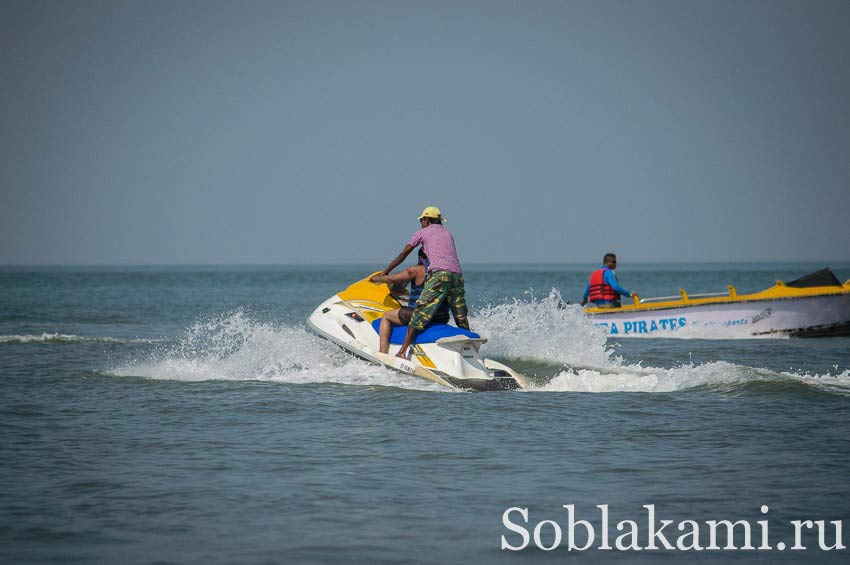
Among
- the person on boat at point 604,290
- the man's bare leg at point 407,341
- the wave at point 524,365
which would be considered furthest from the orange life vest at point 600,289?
the man's bare leg at point 407,341

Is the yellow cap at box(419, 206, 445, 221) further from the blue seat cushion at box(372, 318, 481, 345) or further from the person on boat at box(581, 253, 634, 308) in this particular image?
the person on boat at box(581, 253, 634, 308)

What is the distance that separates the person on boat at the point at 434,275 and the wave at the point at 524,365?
0.74 metres

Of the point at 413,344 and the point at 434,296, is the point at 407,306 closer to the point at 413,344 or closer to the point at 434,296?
the point at 413,344

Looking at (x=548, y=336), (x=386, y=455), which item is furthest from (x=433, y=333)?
(x=386, y=455)

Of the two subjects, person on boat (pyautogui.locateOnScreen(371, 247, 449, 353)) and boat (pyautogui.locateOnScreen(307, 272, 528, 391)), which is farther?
person on boat (pyautogui.locateOnScreen(371, 247, 449, 353))

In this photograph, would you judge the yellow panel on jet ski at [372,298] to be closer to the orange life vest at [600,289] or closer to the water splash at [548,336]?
the water splash at [548,336]

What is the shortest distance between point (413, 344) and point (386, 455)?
3.73 metres

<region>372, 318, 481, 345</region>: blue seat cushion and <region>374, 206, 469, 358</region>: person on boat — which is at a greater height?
<region>374, 206, 469, 358</region>: person on boat

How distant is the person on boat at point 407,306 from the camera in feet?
36.7

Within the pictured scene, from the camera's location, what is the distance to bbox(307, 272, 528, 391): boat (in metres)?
10.7

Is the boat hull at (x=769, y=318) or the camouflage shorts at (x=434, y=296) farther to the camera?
the boat hull at (x=769, y=318)

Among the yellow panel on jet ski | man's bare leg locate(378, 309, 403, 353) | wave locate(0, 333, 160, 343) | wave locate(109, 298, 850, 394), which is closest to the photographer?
wave locate(109, 298, 850, 394)

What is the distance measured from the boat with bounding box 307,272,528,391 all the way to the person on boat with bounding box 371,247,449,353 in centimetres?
10

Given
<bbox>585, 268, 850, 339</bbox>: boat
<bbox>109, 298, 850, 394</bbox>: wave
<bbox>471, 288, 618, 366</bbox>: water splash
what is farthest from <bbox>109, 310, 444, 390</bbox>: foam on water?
<bbox>585, 268, 850, 339</bbox>: boat
